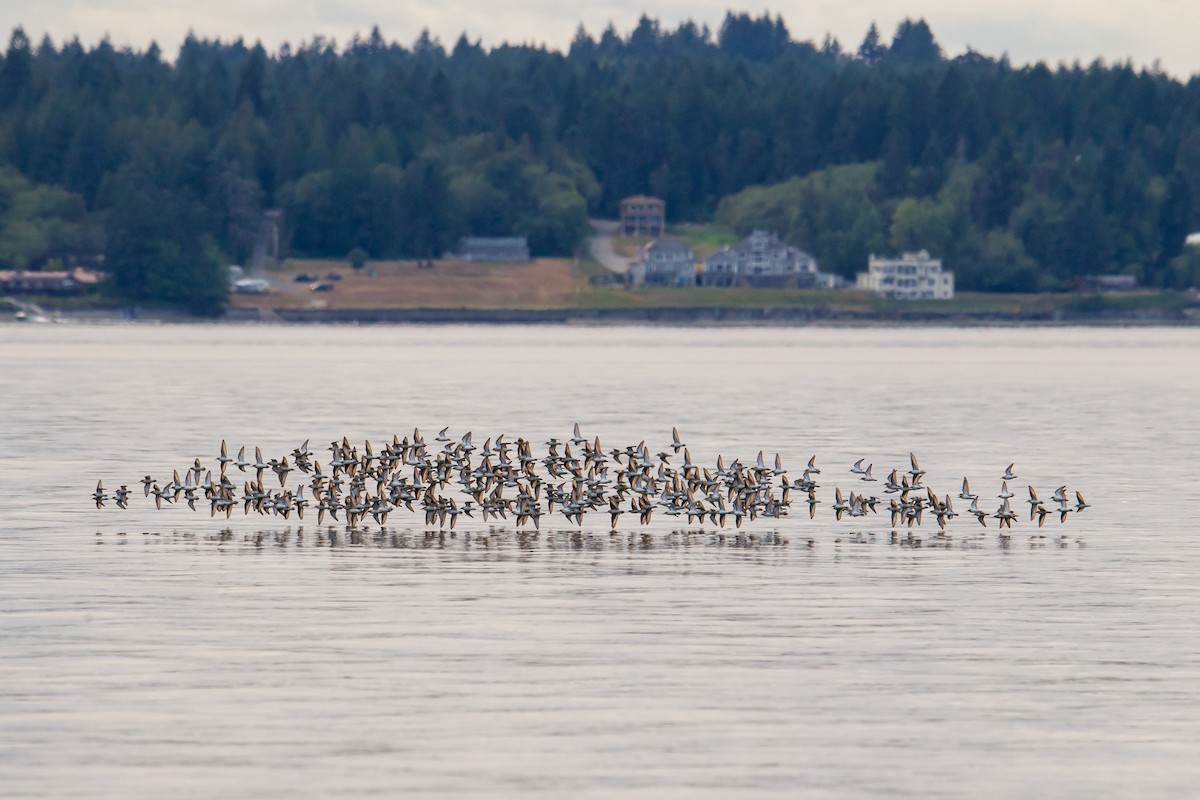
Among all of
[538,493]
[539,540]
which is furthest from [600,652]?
[538,493]

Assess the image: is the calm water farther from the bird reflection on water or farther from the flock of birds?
the flock of birds

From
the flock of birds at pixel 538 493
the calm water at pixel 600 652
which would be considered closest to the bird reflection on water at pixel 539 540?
the calm water at pixel 600 652

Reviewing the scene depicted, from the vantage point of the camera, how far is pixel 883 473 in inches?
2010

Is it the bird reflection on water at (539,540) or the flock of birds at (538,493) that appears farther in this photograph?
the flock of birds at (538,493)

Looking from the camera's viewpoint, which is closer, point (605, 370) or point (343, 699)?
point (343, 699)

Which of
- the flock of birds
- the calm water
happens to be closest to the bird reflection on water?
the calm water

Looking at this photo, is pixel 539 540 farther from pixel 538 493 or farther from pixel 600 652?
pixel 600 652

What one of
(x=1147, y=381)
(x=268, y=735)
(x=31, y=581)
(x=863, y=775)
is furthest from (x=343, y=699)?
(x=1147, y=381)

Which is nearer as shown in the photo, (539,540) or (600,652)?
(600,652)

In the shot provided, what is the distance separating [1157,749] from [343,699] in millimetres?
8174

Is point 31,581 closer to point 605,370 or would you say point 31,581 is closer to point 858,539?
point 858,539

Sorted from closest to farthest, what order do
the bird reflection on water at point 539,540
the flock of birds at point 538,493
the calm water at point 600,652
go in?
the calm water at point 600,652, the bird reflection on water at point 539,540, the flock of birds at point 538,493

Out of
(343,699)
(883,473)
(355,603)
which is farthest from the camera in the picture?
(883,473)

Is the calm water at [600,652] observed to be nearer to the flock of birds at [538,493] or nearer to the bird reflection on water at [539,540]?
the bird reflection on water at [539,540]
